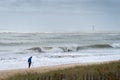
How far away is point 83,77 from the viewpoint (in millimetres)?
7402

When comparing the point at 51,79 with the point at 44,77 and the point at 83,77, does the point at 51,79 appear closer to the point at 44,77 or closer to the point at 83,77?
the point at 44,77

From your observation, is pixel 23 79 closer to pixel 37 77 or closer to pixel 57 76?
pixel 37 77

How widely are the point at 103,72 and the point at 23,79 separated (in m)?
2.36

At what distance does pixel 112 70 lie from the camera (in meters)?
8.32

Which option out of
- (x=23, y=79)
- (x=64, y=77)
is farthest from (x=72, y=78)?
(x=23, y=79)

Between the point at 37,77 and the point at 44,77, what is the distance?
0.61 feet

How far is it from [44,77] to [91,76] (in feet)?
4.29

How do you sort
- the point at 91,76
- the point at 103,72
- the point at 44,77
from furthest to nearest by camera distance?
the point at 103,72, the point at 91,76, the point at 44,77

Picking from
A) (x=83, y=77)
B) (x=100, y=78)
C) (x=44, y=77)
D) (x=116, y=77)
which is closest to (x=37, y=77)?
(x=44, y=77)

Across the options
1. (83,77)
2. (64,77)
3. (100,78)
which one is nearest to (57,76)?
(64,77)

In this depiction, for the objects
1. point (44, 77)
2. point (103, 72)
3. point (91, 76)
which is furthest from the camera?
point (103, 72)

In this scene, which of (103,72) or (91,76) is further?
(103,72)

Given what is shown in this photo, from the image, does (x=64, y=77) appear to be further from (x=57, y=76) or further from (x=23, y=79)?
(x=23, y=79)

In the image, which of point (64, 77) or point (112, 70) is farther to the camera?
point (112, 70)
